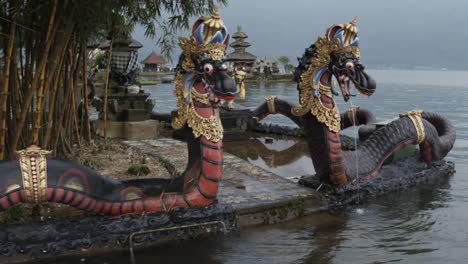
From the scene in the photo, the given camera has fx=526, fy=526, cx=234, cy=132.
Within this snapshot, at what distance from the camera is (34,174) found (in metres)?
4.88

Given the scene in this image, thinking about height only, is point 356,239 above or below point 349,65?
below

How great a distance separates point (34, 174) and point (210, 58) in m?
2.10

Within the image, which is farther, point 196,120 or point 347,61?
point 347,61

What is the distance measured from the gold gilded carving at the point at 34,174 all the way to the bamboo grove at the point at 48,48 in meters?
1.31

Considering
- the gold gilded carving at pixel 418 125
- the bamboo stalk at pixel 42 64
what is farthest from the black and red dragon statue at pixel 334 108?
the bamboo stalk at pixel 42 64

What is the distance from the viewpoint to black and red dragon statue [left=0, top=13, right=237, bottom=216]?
4.89m

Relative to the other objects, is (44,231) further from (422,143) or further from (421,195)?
(422,143)

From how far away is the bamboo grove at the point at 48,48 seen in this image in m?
6.05

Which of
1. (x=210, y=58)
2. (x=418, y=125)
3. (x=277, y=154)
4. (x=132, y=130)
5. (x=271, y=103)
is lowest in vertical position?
(x=277, y=154)

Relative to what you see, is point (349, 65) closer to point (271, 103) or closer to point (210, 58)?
point (210, 58)

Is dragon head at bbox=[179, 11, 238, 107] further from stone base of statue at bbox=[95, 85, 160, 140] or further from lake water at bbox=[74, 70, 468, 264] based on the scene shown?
stone base of statue at bbox=[95, 85, 160, 140]

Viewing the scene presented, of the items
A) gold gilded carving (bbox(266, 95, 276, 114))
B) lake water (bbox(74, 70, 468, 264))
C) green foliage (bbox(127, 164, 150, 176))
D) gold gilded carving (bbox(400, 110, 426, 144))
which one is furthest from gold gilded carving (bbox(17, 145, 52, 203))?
gold gilded carving (bbox(266, 95, 276, 114))

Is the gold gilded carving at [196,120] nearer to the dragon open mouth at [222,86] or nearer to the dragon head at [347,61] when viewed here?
the dragon open mouth at [222,86]

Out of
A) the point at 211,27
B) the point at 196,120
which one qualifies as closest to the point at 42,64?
the point at 196,120
